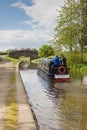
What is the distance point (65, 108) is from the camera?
16047mm

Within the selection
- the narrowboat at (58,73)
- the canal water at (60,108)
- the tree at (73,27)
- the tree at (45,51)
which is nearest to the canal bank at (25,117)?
the canal water at (60,108)

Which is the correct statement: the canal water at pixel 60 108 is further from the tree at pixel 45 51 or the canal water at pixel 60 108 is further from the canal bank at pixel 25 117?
the tree at pixel 45 51

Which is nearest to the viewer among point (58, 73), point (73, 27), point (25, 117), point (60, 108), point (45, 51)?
point (25, 117)

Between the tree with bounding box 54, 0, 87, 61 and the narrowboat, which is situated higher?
the tree with bounding box 54, 0, 87, 61

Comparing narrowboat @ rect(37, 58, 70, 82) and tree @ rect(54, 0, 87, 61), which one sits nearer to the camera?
narrowboat @ rect(37, 58, 70, 82)

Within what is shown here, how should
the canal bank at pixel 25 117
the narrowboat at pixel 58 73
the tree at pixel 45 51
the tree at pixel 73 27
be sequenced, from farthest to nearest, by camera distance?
the tree at pixel 45 51 → the tree at pixel 73 27 → the narrowboat at pixel 58 73 → the canal bank at pixel 25 117

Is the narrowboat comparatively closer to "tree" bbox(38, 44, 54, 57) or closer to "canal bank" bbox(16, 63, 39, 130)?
"canal bank" bbox(16, 63, 39, 130)

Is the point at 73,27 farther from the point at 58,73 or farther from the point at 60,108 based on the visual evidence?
the point at 60,108

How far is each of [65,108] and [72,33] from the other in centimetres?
3070

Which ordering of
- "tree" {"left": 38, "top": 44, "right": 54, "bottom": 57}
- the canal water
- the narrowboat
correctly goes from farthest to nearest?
"tree" {"left": 38, "top": 44, "right": 54, "bottom": 57} < the narrowboat < the canal water

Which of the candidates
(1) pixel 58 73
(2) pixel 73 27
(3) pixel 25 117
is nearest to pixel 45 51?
(2) pixel 73 27

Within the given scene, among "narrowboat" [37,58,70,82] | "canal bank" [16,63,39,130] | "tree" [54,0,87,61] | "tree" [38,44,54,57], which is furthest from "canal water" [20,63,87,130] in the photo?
"tree" [38,44,54,57]

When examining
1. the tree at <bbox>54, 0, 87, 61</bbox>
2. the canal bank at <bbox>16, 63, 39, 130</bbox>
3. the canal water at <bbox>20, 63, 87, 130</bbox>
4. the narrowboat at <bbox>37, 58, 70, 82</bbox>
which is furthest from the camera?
the tree at <bbox>54, 0, 87, 61</bbox>

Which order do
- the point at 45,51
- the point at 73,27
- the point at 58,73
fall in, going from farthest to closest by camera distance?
1. the point at 45,51
2. the point at 73,27
3. the point at 58,73
